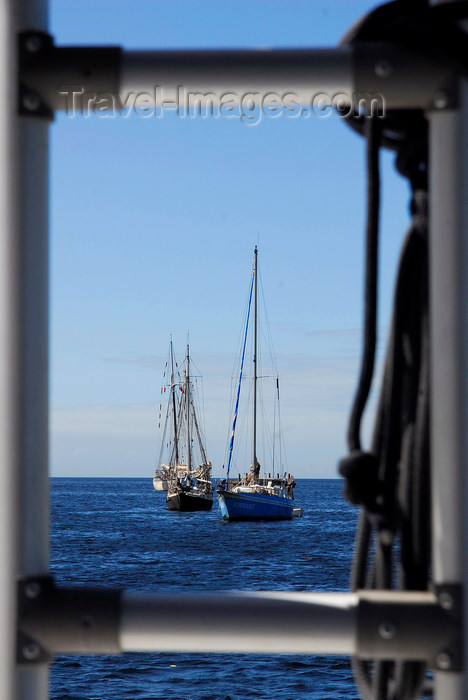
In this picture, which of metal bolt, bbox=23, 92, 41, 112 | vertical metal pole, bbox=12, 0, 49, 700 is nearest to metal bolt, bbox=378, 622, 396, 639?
vertical metal pole, bbox=12, 0, 49, 700

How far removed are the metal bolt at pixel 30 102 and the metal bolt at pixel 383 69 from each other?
0.35 meters

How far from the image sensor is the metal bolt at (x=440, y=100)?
849mm

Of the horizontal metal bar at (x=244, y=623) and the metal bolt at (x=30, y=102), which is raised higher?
the metal bolt at (x=30, y=102)

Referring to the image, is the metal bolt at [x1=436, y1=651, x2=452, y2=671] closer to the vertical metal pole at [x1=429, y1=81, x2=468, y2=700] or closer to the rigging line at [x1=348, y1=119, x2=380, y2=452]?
the vertical metal pole at [x1=429, y1=81, x2=468, y2=700]

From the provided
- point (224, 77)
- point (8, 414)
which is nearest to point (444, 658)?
point (8, 414)

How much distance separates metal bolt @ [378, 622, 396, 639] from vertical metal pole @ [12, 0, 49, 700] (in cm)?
35

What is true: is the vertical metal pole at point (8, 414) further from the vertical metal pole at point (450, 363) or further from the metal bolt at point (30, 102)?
the vertical metal pole at point (450, 363)

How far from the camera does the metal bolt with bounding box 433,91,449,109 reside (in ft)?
2.79

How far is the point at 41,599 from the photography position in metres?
0.86

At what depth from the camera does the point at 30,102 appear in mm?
882

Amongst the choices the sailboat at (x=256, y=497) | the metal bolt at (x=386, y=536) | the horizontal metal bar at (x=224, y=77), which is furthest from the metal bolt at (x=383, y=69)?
the sailboat at (x=256, y=497)

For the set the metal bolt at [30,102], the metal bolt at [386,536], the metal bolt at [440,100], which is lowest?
the metal bolt at [386,536]

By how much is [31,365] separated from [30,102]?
0.28 metres

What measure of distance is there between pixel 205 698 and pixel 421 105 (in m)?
15.9
